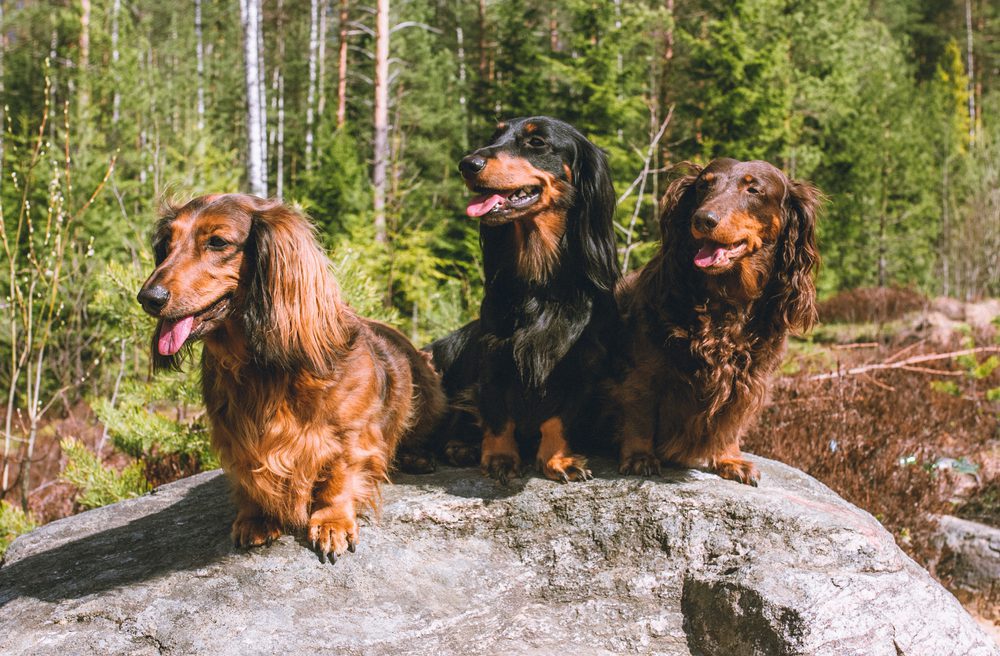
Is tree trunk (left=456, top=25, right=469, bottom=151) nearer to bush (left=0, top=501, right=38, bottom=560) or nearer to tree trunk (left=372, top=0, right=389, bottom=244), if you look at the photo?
tree trunk (left=372, top=0, right=389, bottom=244)

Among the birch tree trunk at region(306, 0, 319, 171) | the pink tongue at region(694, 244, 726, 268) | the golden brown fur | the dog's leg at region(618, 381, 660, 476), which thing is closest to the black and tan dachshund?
the dog's leg at region(618, 381, 660, 476)

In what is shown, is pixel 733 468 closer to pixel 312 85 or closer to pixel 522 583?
pixel 522 583

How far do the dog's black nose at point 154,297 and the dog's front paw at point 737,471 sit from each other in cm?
233

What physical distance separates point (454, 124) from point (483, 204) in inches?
863

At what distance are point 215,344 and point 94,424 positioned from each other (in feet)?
27.1

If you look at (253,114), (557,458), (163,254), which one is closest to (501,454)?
(557,458)

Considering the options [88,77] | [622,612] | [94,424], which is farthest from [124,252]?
[622,612]

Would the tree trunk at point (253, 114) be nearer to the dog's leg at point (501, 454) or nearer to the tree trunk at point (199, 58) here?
the dog's leg at point (501, 454)

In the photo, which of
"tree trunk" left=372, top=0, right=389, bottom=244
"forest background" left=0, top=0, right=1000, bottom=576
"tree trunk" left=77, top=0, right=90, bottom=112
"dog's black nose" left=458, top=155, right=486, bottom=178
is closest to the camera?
"dog's black nose" left=458, top=155, right=486, bottom=178

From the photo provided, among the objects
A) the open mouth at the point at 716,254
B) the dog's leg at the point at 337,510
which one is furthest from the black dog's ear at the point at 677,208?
the dog's leg at the point at 337,510

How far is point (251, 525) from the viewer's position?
9.96ft

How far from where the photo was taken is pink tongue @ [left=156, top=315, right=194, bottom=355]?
8.29 ft

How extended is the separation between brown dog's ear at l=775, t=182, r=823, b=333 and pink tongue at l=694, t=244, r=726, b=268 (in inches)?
13.5

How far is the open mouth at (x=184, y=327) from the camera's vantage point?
8.32 ft
